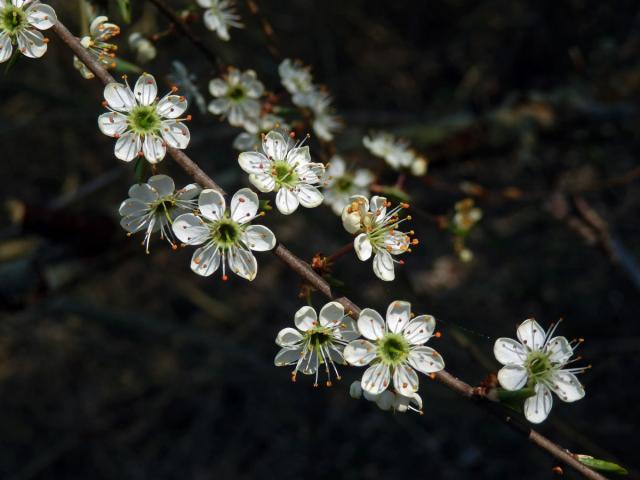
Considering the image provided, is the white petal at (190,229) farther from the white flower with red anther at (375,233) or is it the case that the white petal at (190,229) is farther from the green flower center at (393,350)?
the green flower center at (393,350)

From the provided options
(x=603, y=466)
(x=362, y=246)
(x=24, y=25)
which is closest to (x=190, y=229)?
(x=362, y=246)

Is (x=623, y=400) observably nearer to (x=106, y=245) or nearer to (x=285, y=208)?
(x=285, y=208)

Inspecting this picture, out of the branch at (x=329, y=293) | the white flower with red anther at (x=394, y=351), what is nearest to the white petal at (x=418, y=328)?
the white flower with red anther at (x=394, y=351)

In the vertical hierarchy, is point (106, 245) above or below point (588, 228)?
below

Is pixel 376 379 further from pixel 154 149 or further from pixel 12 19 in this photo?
→ pixel 12 19

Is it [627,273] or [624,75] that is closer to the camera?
[627,273]

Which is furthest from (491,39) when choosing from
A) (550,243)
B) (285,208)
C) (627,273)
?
(285,208)

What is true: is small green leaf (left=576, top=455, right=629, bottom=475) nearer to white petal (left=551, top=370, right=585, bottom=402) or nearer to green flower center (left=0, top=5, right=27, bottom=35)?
white petal (left=551, top=370, right=585, bottom=402)

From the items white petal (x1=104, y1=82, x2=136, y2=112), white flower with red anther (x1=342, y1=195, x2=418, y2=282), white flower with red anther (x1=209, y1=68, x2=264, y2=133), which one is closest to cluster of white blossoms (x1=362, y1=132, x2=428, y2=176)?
white flower with red anther (x1=209, y1=68, x2=264, y2=133)
